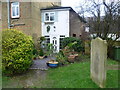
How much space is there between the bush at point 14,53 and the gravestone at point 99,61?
12.3 ft

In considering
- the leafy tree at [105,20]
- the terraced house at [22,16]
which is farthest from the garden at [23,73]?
the terraced house at [22,16]

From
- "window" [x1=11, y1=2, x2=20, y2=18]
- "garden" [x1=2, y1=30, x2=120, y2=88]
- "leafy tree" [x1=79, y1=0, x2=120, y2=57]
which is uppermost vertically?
"window" [x1=11, y1=2, x2=20, y2=18]

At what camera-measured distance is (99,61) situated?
4.61 m

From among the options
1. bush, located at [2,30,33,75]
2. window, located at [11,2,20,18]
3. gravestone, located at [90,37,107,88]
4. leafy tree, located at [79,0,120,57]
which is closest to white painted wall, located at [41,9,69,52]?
leafy tree, located at [79,0,120,57]

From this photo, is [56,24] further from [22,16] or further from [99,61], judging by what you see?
[99,61]

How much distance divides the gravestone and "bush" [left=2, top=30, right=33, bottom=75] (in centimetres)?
375

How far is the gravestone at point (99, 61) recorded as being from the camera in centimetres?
436

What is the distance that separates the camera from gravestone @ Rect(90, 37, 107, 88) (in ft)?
14.3

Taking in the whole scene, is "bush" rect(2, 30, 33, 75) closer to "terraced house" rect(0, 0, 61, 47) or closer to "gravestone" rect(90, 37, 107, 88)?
"gravestone" rect(90, 37, 107, 88)

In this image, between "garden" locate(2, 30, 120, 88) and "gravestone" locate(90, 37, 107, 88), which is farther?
"garden" locate(2, 30, 120, 88)

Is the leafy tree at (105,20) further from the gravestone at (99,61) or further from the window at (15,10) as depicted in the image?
the window at (15,10)

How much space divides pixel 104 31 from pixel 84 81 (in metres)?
7.16

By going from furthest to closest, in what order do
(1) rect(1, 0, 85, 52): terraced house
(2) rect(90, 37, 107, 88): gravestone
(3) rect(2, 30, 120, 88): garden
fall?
(1) rect(1, 0, 85, 52): terraced house < (3) rect(2, 30, 120, 88): garden < (2) rect(90, 37, 107, 88): gravestone

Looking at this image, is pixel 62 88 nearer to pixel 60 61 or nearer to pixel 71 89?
pixel 71 89
